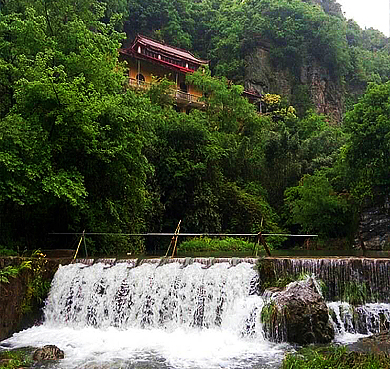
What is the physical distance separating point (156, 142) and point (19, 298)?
13232 millimetres

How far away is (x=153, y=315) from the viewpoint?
37.6 feet

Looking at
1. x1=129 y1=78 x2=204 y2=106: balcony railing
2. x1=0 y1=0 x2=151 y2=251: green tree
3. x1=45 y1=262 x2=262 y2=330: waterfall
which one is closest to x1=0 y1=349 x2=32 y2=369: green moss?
x1=45 y1=262 x2=262 y2=330: waterfall

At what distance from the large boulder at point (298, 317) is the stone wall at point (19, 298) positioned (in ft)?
19.6

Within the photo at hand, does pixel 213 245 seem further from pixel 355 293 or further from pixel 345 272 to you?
pixel 355 293

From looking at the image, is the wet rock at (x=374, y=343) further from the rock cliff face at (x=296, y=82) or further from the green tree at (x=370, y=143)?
the rock cliff face at (x=296, y=82)

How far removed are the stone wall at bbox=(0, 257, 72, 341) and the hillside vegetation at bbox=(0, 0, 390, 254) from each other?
179 cm

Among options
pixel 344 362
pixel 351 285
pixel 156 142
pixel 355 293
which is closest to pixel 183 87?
pixel 156 142

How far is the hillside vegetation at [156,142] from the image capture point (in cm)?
1360

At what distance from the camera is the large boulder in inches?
375

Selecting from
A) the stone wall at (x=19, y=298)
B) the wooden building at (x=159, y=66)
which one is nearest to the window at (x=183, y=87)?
the wooden building at (x=159, y=66)

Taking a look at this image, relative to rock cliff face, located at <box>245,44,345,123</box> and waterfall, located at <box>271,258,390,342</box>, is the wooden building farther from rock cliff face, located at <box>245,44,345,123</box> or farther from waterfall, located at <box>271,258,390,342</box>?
waterfall, located at <box>271,258,390,342</box>

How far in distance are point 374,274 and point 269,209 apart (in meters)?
16.0

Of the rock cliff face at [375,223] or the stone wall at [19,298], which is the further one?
the rock cliff face at [375,223]

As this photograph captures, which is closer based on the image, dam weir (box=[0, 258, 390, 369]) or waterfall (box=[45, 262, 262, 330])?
dam weir (box=[0, 258, 390, 369])
